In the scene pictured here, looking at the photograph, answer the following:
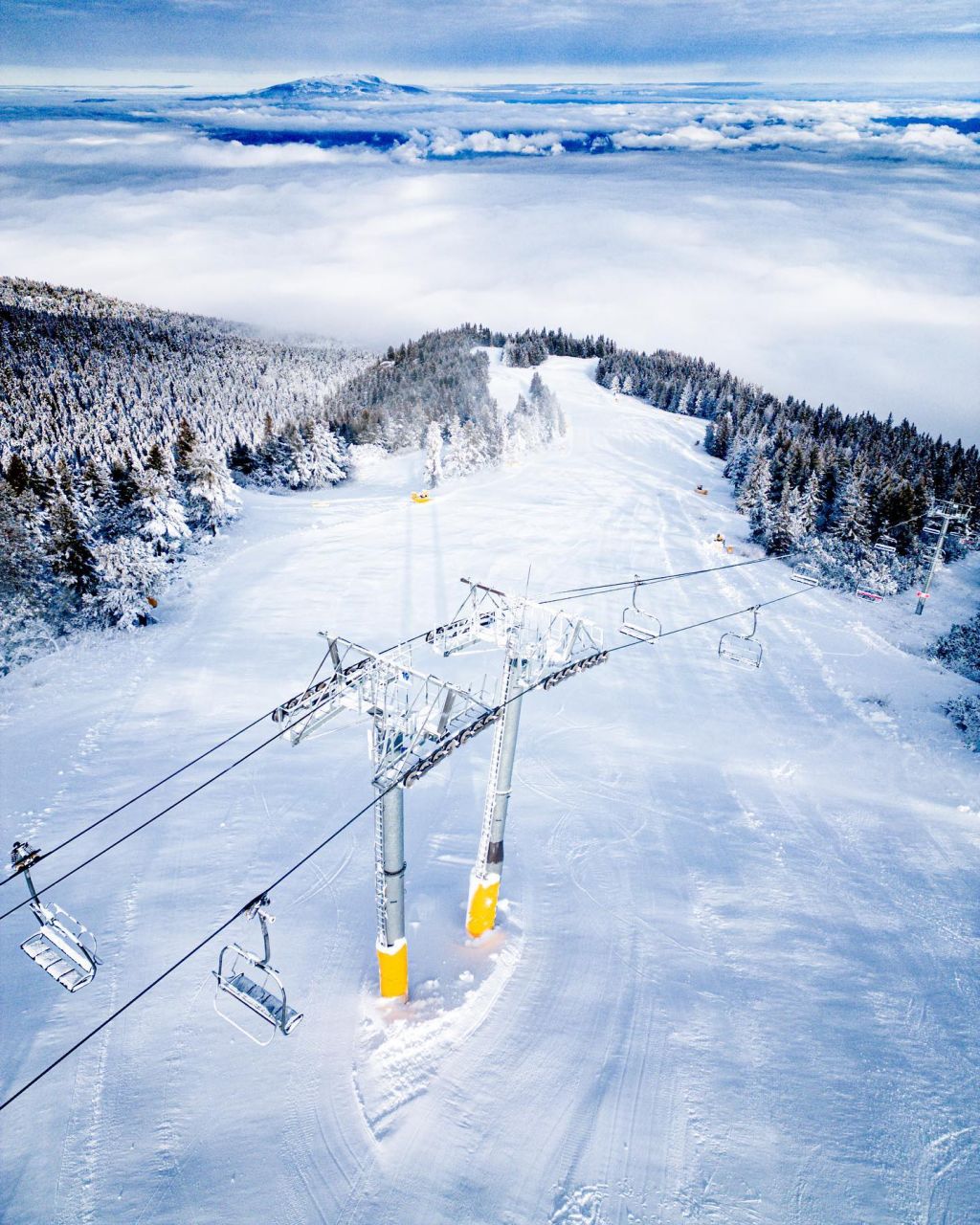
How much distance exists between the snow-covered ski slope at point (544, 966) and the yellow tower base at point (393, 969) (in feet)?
1.87

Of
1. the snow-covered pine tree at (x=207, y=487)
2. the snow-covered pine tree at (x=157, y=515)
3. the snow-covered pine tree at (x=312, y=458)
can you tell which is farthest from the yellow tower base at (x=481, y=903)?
Answer: the snow-covered pine tree at (x=312, y=458)

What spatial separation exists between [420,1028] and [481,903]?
9.68 feet

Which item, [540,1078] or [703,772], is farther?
[703,772]

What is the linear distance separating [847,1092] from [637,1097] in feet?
14.5

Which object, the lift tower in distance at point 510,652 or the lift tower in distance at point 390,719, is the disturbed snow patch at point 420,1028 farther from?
the lift tower in distance at point 390,719

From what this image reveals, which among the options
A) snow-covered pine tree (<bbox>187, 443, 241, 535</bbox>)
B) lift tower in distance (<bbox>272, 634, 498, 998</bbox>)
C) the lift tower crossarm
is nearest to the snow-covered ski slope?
lift tower in distance (<bbox>272, 634, 498, 998</bbox>)

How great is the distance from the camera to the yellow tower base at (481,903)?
50.8 ft

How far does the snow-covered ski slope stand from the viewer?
38.8 ft

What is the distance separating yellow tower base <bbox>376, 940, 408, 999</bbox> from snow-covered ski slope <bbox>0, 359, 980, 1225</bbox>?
571mm

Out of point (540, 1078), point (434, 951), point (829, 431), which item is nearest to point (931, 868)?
point (540, 1078)

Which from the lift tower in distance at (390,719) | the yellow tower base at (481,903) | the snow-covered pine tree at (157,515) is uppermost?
the lift tower in distance at (390,719)

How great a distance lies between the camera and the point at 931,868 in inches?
774

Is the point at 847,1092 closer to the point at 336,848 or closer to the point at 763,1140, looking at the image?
the point at 763,1140

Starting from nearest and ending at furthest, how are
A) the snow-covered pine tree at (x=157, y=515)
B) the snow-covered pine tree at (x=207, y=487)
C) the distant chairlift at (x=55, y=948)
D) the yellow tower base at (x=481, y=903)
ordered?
1. the distant chairlift at (x=55, y=948)
2. the yellow tower base at (x=481, y=903)
3. the snow-covered pine tree at (x=157, y=515)
4. the snow-covered pine tree at (x=207, y=487)
